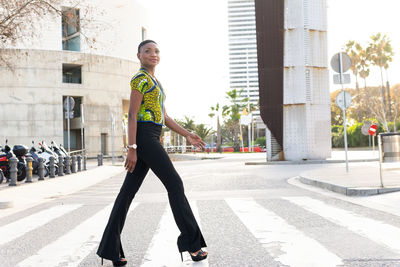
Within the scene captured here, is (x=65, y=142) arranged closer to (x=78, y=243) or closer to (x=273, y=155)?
(x=273, y=155)

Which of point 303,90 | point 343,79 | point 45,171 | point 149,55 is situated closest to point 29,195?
point 45,171

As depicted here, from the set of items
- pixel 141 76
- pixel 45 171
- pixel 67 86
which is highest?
pixel 67 86

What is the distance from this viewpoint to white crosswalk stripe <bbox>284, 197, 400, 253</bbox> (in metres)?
4.43

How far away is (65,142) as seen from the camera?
42.6 meters

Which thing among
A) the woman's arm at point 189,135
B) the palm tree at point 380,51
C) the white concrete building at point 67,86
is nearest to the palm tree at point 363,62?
the palm tree at point 380,51

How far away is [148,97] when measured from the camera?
11.8 ft

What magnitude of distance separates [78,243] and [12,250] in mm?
645

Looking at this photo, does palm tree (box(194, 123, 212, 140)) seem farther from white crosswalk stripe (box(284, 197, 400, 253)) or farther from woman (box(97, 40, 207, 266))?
woman (box(97, 40, 207, 266))

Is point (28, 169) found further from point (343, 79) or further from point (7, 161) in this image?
point (343, 79)

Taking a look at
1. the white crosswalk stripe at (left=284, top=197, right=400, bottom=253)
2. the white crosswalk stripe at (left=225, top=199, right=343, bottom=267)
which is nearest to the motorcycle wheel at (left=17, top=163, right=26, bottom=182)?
the white crosswalk stripe at (left=225, top=199, right=343, bottom=267)

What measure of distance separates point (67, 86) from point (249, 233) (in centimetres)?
3840

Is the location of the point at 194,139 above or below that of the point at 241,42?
below

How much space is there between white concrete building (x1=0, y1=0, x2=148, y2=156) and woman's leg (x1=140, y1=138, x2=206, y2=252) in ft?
110

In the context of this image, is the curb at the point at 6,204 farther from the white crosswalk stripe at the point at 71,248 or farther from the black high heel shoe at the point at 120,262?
the black high heel shoe at the point at 120,262
